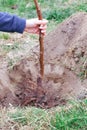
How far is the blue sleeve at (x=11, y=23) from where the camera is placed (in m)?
3.35

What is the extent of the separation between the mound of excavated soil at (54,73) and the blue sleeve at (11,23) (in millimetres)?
889

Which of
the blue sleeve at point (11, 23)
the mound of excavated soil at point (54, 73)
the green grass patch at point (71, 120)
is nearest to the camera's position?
the green grass patch at point (71, 120)

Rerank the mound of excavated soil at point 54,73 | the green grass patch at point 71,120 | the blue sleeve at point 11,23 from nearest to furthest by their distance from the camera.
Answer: the green grass patch at point 71,120
the blue sleeve at point 11,23
the mound of excavated soil at point 54,73

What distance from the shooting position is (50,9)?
7.14m

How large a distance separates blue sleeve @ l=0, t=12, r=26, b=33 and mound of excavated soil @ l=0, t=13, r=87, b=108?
0.89m

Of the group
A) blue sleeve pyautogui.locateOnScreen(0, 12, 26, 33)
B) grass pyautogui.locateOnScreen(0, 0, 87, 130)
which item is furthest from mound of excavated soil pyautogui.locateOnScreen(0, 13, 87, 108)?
blue sleeve pyautogui.locateOnScreen(0, 12, 26, 33)

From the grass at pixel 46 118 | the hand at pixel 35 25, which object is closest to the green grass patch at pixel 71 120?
the grass at pixel 46 118

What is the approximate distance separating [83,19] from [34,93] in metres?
1.05

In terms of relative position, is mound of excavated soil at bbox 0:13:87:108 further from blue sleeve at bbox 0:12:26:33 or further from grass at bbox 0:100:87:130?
blue sleeve at bbox 0:12:26:33

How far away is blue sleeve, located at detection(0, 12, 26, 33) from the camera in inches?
132

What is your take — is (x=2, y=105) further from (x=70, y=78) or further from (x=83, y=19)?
(x=83, y=19)

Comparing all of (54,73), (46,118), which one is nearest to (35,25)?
(46,118)

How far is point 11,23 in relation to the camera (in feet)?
11.1

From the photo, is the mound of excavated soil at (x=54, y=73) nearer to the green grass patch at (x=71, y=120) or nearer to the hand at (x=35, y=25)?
the green grass patch at (x=71, y=120)
